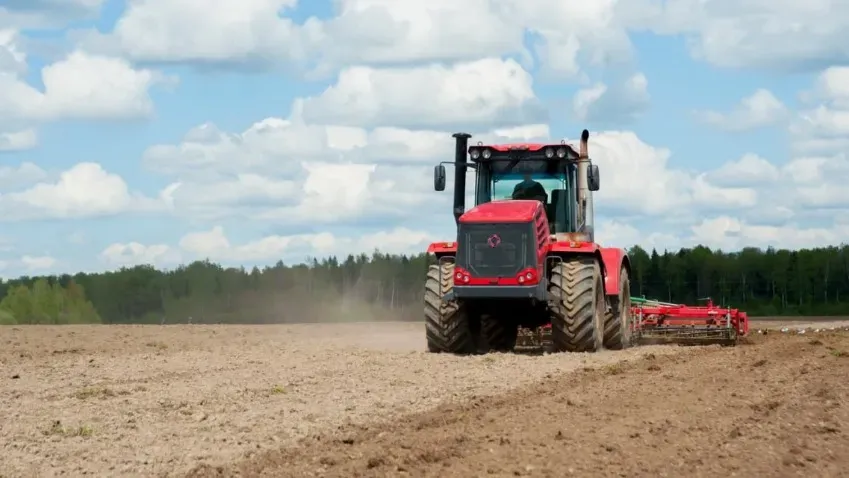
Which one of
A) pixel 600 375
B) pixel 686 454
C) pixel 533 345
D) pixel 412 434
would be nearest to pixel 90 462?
pixel 412 434

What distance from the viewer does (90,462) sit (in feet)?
32.1

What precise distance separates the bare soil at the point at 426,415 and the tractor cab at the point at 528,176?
329 centimetres

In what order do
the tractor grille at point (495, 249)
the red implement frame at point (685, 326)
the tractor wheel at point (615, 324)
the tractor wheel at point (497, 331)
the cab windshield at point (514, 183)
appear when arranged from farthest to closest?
1. the red implement frame at point (685, 326)
2. the tractor wheel at point (615, 324)
3. the cab windshield at point (514, 183)
4. the tractor wheel at point (497, 331)
5. the tractor grille at point (495, 249)

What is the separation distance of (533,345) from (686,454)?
531 inches

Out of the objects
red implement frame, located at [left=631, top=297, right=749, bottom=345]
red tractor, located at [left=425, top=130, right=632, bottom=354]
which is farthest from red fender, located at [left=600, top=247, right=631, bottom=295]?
red implement frame, located at [left=631, top=297, right=749, bottom=345]

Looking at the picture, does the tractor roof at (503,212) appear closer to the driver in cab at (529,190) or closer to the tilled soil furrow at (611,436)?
the driver in cab at (529,190)

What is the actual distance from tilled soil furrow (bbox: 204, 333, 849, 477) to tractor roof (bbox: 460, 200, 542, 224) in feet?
15.4

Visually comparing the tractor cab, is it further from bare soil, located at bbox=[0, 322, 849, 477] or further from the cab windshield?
bare soil, located at bbox=[0, 322, 849, 477]

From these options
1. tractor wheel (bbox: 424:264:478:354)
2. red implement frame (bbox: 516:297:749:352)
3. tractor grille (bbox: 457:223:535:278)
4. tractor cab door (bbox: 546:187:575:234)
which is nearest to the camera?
tractor grille (bbox: 457:223:535:278)

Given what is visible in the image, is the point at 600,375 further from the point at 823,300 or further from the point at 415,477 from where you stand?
the point at 823,300

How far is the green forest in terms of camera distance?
2248 inches

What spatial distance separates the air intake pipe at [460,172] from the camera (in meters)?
21.8

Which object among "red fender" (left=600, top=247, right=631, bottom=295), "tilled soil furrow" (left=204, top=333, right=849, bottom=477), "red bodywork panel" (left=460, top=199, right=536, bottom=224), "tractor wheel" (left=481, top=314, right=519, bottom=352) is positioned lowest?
"tilled soil furrow" (left=204, top=333, right=849, bottom=477)

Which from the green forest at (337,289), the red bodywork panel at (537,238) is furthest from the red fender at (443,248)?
the green forest at (337,289)
